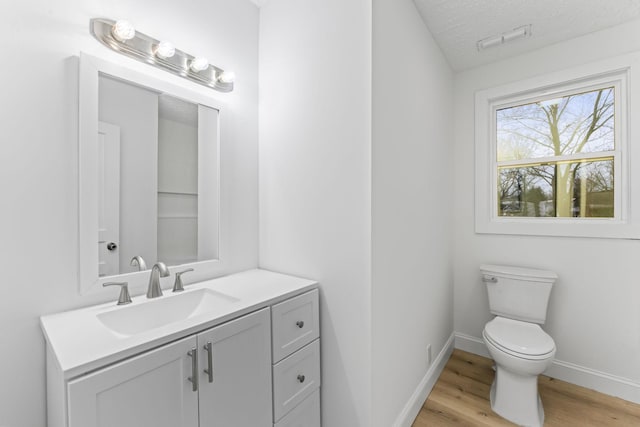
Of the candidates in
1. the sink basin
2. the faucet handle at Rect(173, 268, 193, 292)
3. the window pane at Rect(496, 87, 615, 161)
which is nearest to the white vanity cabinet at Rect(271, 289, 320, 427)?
the sink basin

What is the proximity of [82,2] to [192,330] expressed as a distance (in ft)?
4.35

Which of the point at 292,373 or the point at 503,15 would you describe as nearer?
the point at 292,373

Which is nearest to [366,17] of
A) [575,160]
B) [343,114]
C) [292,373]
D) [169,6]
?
[343,114]

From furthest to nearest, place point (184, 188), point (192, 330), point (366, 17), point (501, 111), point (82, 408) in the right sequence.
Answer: point (501, 111) → point (184, 188) → point (366, 17) → point (192, 330) → point (82, 408)

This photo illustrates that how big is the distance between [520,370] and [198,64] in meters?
2.42

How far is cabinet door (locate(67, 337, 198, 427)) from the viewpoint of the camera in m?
0.69

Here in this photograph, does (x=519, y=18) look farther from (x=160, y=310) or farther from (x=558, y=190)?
(x=160, y=310)

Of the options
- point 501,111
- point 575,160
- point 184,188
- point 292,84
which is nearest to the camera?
point 184,188

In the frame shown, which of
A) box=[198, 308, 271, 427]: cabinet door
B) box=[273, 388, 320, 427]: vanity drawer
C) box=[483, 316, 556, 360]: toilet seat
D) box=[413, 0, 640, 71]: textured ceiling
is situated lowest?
box=[273, 388, 320, 427]: vanity drawer

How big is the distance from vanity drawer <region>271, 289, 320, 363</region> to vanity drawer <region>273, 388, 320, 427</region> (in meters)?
0.27

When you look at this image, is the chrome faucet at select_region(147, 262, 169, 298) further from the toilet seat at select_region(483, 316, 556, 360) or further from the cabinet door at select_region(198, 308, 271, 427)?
the toilet seat at select_region(483, 316, 556, 360)

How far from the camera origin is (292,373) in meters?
1.25

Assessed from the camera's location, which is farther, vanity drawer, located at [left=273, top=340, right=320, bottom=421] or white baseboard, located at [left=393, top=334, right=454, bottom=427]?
white baseboard, located at [left=393, top=334, right=454, bottom=427]

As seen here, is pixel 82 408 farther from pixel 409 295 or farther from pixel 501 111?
pixel 501 111
